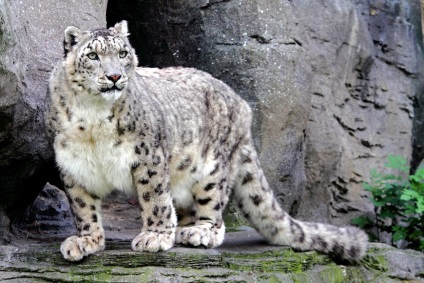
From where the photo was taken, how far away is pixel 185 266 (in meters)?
5.55

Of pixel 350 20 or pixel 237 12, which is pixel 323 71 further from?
pixel 237 12

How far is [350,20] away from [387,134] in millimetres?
1300

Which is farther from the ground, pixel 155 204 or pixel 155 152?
pixel 155 152

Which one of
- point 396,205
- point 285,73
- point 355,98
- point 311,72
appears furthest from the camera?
point 355,98

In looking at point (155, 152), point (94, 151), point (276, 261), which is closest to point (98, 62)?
point (94, 151)

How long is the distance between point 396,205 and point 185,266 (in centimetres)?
323

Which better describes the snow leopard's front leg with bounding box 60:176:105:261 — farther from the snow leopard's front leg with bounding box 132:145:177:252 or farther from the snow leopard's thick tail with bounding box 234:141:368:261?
the snow leopard's thick tail with bounding box 234:141:368:261

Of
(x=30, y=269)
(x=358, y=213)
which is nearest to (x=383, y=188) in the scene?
(x=358, y=213)

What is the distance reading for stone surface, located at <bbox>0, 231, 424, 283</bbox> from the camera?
17.5 feet

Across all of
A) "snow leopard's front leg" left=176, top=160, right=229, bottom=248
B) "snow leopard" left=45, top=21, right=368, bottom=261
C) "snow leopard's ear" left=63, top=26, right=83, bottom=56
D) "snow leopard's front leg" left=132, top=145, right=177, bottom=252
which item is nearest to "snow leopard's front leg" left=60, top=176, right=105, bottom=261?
"snow leopard" left=45, top=21, right=368, bottom=261

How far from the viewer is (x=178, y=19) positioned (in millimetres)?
7605

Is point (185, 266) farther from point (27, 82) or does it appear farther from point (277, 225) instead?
point (27, 82)

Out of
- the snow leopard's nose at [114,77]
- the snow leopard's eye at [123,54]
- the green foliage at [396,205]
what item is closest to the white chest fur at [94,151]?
the snow leopard's nose at [114,77]

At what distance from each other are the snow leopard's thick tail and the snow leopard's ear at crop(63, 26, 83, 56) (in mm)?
1653
